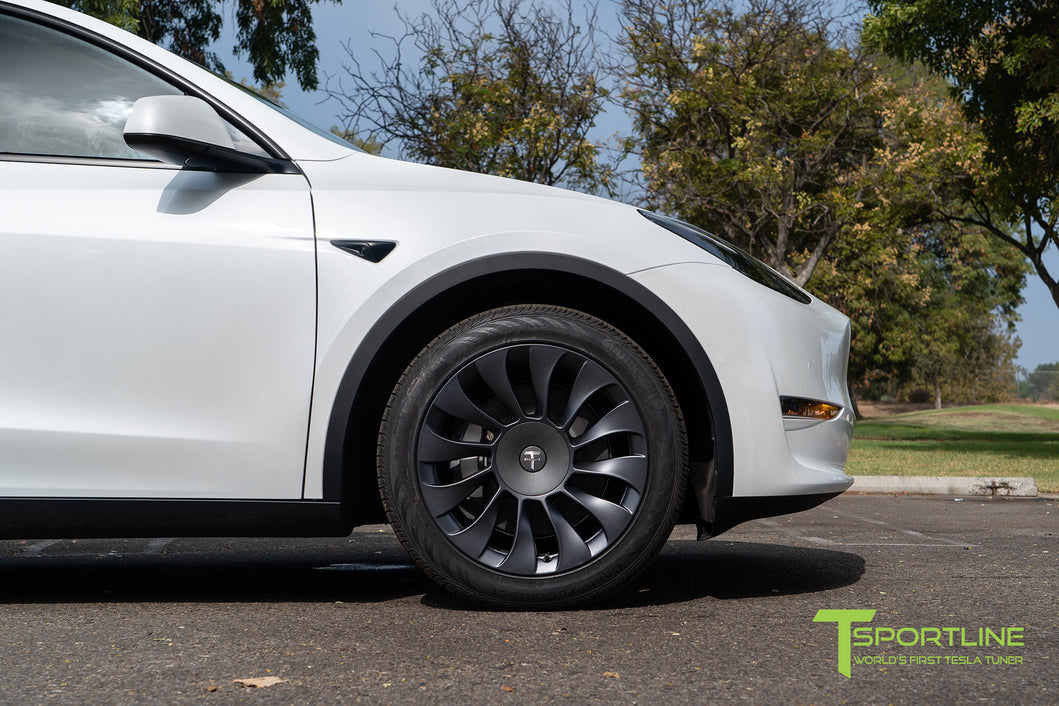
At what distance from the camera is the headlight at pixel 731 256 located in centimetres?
Result: 308

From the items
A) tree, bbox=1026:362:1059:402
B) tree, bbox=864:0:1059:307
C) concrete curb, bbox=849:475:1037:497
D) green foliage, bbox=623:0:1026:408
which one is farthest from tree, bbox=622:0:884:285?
tree, bbox=1026:362:1059:402

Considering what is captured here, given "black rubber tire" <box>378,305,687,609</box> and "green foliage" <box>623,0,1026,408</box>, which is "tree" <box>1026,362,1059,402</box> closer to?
"green foliage" <box>623,0,1026,408</box>

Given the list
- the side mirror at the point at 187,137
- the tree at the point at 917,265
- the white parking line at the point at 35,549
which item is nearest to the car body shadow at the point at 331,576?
the white parking line at the point at 35,549

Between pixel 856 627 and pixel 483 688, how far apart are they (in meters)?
1.17

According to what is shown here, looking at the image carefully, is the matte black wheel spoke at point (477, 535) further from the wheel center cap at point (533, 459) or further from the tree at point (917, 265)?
the tree at point (917, 265)

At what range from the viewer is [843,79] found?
20.6 m

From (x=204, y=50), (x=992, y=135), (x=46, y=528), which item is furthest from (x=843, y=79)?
(x=46, y=528)

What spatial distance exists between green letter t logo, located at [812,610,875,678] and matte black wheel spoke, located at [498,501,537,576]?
84 cm

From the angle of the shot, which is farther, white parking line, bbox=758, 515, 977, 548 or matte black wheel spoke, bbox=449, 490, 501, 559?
white parking line, bbox=758, 515, 977, 548

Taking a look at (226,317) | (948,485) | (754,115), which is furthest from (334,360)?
(754,115)

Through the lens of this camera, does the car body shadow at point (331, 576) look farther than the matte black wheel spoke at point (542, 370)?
Yes

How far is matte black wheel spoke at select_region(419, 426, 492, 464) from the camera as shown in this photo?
2.83 m

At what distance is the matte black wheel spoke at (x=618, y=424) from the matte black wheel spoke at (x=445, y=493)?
315 millimetres

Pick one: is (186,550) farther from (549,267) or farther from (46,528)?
(549,267)
